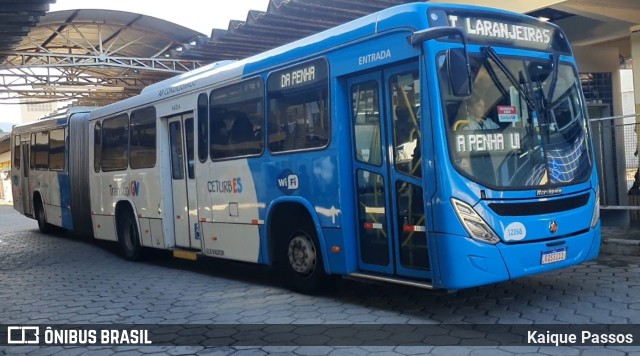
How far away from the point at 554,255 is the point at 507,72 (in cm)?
179

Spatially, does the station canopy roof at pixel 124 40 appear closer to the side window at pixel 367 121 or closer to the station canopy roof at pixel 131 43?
the station canopy roof at pixel 131 43

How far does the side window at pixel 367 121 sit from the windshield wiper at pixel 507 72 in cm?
112

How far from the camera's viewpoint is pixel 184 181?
9.27m

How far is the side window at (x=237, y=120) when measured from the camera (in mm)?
7621

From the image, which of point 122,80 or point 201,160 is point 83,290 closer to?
point 201,160

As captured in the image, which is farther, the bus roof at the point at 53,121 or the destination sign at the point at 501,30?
the bus roof at the point at 53,121

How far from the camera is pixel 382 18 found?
5949 millimetres

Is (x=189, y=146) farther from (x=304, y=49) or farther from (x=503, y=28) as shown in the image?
(x=503, y=28)

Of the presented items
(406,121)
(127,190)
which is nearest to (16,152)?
(127,190)

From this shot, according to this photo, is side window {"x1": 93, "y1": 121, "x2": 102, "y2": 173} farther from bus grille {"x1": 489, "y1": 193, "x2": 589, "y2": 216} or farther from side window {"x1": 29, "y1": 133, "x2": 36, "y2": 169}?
bus grille {"x1": 489, "y1": 193, "x2": 589, "y2": 216}

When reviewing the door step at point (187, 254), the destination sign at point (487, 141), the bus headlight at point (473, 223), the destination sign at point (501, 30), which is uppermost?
the destination sign at point (501, 30)

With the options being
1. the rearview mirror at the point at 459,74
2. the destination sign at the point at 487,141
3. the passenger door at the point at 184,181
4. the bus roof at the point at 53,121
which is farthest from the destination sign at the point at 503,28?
the bus roof at the point at 53,121

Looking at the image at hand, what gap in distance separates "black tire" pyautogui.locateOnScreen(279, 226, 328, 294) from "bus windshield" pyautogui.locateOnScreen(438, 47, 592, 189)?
7.22 ft

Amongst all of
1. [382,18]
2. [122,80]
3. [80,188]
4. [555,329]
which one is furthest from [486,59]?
[122,80]
